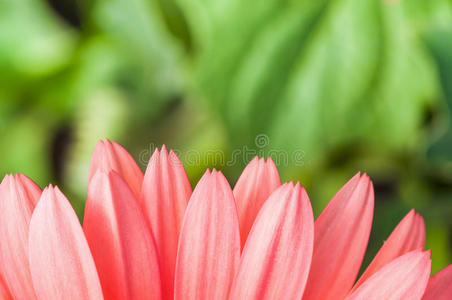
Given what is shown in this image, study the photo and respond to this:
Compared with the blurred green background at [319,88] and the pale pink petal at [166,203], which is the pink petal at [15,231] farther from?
the blurred green background at [319,88]

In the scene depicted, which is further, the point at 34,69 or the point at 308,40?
the point at 34,69

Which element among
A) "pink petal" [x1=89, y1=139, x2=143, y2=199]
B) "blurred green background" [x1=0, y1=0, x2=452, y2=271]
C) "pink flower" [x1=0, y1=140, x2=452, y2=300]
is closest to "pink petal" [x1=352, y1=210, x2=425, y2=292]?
"pink flower" [x1=0, y1=140, x2=452, y2=300]

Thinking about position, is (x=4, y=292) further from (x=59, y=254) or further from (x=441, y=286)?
(x=441, y=286)

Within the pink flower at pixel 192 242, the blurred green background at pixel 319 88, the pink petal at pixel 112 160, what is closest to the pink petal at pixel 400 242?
the pink flower at pixel 192 242

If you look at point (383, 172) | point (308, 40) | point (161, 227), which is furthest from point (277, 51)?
point (161, 227)

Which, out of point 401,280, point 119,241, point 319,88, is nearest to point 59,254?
point 119,241

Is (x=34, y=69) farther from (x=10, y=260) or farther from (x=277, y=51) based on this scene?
(x=10, y=260)

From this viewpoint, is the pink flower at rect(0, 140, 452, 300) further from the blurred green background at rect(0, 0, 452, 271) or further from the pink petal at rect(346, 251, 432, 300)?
the blurred green background at rect(0, 0, 452, 271)

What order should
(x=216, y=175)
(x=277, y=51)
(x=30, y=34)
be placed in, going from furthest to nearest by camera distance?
(x=30, y=34)
(x=277, y=51)
(x=216, y=175)
